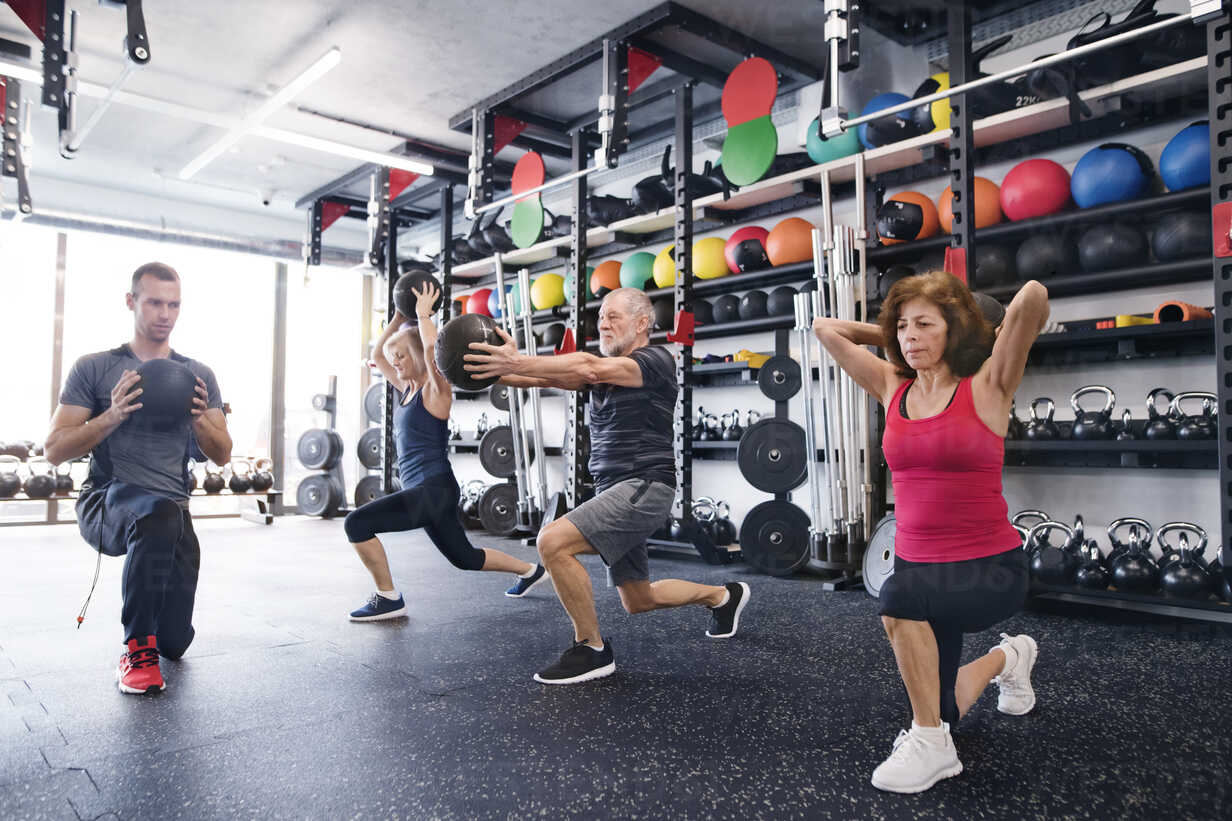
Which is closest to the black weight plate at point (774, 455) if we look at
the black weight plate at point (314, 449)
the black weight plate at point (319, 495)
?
the black weight plate at point (314, 449)

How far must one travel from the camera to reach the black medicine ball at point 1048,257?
3863mm

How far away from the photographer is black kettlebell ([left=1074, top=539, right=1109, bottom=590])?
3453 millimetres

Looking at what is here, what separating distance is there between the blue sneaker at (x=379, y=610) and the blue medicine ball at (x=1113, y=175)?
369 cm

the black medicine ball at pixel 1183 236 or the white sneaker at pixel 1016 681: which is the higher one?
the black medicine ball at pixel 1183 236

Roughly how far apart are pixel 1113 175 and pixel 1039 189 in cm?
31

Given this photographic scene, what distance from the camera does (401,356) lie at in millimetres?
3600

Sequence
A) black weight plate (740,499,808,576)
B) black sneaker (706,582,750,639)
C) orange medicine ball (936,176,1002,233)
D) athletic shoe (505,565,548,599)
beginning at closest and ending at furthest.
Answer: black sneaker (706,582,750,639) < athletic shoe (505,565,548,599) < orange medicine ball (936,176,1002,233) < black weight plate (740,499,808,576)

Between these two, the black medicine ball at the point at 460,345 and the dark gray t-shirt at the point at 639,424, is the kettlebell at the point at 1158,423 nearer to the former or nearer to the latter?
the dark gray t-shirt at the point at 639,424

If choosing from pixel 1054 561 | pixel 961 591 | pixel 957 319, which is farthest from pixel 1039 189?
pixel 961 591

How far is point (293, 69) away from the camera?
225 inches

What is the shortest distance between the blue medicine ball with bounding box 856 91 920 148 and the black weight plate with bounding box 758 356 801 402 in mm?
1337

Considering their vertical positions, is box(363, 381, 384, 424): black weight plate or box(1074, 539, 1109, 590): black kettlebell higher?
box(363, 381, 384, 424): black weight plate

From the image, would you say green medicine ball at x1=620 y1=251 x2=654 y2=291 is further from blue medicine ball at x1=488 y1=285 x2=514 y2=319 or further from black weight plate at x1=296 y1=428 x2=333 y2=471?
black weight plate at x1=296 y1=428 x2=333 y2=471

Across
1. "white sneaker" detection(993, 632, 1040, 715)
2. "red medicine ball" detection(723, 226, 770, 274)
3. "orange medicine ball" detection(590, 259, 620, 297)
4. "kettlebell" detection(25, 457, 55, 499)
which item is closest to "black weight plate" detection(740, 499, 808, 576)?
"red medicine ball" detection(723, 226, 770, 274)
